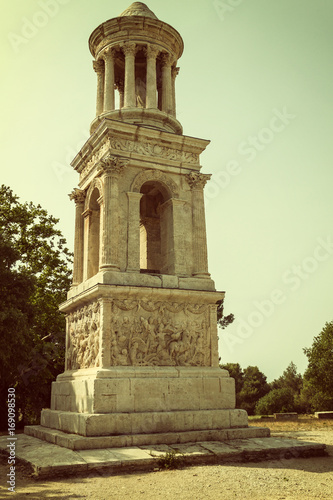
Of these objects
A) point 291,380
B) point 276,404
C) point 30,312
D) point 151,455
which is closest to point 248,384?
point 291,380

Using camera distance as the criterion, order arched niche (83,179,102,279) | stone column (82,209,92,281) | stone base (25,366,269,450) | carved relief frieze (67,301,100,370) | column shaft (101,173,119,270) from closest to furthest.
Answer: stone base (25,366,269,450), carved relief frieze (67,301,100,370), column shaft (101,173,119,270), stone column (82,209,92,281), arched niche (83,179,102,279)

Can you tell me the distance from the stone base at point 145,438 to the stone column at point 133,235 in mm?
4569

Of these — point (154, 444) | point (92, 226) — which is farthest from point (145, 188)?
point (154, 444)

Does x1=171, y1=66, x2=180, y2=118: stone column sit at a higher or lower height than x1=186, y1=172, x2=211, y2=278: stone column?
higher

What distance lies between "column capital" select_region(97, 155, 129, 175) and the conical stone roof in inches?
256

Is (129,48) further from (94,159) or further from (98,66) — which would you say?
(94,159)

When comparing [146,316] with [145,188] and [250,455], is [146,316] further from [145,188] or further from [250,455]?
[145,188]

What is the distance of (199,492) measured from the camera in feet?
23.5

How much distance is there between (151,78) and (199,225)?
584 centimetres

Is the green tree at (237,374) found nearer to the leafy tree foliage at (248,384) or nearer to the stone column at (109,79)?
the leafy tree foliage at (248,384)

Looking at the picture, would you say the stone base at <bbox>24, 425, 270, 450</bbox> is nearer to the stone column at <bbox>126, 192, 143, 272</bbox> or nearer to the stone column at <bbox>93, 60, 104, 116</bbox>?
the stone column at <bbox>126, 192, 143, 272</bbox>

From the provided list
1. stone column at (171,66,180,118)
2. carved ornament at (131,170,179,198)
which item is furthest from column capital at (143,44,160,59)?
carved ornament at (131,170,179,198)

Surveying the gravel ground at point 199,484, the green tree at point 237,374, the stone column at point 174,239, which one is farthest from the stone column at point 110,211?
the green tree at point 237,374

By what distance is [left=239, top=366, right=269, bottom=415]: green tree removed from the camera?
51.3m
